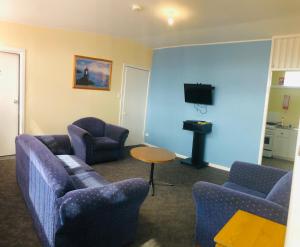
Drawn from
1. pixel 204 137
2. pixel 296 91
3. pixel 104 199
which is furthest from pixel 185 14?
pixel 296 91

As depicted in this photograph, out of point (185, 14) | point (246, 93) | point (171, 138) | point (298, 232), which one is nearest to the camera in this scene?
point (298, 232)

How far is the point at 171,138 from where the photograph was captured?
5.80m

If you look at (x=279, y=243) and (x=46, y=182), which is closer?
(x=279, y=243)

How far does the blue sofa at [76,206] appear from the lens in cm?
168

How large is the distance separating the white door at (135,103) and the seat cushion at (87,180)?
10.6 ft

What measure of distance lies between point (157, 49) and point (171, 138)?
2.29 m

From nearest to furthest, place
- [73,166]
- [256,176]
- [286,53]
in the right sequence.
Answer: [256,176]
[73,166]
[286,53]

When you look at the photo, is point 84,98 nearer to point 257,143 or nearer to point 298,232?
point 257,143

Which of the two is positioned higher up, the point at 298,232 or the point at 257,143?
the point at 298,232

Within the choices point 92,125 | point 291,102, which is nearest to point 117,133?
point 92,125

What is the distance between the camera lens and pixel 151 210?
291cm

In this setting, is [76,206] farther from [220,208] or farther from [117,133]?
[117,133]

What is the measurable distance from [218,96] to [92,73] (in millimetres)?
2729

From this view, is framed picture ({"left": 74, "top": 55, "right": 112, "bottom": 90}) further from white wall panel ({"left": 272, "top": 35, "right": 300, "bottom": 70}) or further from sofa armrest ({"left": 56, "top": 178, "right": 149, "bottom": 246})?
sofa armrest ({"left": 56, "top": 178, "right": 149, "bottom": 246})
